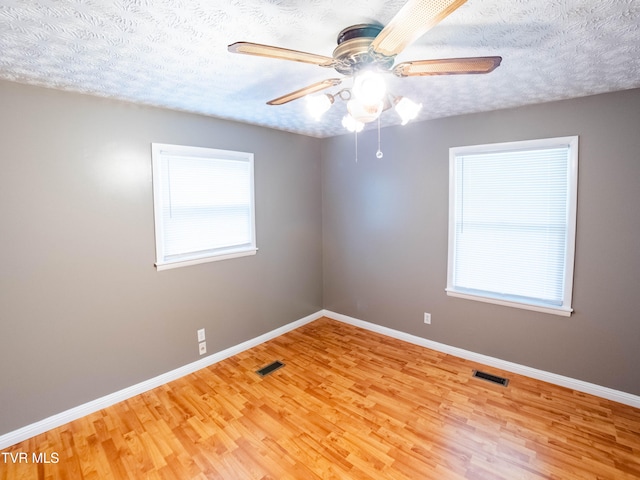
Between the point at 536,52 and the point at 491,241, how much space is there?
174 centimetres

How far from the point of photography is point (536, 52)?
172 centimetres

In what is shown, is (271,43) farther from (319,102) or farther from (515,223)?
(515,223)

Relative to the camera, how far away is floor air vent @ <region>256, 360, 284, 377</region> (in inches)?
118

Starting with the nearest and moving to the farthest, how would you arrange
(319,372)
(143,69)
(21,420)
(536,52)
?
Answer: (536,52), (143,69), (21,420), (319,372)

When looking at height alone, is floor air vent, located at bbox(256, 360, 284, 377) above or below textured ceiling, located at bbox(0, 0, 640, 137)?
below

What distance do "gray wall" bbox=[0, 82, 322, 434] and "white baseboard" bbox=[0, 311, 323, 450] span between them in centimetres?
5

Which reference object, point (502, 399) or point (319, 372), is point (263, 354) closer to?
point (319, 372)

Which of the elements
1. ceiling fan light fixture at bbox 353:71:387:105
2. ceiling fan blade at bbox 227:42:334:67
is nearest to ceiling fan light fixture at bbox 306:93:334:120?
ceiling fan blade at bbox 227:42:334:67

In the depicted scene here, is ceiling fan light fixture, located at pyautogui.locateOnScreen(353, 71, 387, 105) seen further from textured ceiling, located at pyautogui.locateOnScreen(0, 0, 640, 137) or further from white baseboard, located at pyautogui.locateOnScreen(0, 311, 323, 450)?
white baseboard, located at pyautogui.locateOnScreen(0, 311, 323, 450)

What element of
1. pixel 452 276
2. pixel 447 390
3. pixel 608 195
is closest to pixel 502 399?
pixel 447 390

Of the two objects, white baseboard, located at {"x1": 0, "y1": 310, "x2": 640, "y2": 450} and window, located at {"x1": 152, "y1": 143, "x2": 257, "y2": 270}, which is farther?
window, located at {"x1": 152, "y1": 143, "x2": 257, "y2": 270}

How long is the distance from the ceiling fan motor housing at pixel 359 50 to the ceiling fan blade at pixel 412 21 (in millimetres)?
215

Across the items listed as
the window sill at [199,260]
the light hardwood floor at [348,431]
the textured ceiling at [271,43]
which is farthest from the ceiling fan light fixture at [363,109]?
the window sill at [199,260]

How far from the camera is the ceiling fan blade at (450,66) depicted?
1264 mm
